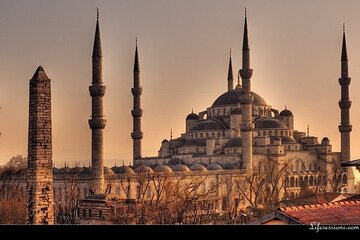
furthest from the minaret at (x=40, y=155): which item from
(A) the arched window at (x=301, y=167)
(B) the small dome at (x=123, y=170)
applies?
(A) the arched window at (x=301, y=167)

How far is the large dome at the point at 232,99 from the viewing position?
1481 inches

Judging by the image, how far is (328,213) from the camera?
672 cm

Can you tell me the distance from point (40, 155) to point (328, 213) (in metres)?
6.46

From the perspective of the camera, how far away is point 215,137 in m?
34.8

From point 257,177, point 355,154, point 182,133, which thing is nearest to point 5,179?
point 257,177

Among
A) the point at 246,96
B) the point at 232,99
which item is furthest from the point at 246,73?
the point at 232,99

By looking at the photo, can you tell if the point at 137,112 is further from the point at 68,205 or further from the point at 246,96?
the point at 68,205

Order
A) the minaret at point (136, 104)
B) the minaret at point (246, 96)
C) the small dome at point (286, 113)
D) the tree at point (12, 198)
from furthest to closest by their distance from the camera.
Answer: the small dome at point (286, 113) → the minaret at point (136, 104) → the minaret at point (246, 96) → the tree at point (12, 198)

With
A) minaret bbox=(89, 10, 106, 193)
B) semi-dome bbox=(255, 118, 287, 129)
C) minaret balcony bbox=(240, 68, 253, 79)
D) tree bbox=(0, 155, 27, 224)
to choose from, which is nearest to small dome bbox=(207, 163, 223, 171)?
minaret balcony bbox=(240, 68, 253, 79)

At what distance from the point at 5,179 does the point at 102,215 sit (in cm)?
981

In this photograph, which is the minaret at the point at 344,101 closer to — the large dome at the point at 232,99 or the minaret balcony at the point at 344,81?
the minaret balcony at the point at 344,81

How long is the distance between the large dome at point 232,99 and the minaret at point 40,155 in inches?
1035

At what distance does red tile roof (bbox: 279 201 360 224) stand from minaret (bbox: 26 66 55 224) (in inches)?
229
